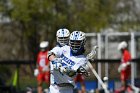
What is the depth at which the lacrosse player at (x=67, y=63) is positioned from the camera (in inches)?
418

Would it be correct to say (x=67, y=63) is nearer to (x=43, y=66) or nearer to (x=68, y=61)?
(x=68, y=61)

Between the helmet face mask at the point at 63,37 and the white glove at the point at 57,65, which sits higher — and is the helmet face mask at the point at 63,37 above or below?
above

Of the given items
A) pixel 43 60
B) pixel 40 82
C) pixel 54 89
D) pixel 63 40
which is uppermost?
pixel 63 40

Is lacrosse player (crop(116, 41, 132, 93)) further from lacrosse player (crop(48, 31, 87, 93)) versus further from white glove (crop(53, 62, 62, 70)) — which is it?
white glove (crop(53, 62, 62, 70))

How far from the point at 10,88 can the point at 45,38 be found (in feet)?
58.6

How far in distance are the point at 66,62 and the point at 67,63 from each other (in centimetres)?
3

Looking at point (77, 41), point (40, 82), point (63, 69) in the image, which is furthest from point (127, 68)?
point (63, 69)

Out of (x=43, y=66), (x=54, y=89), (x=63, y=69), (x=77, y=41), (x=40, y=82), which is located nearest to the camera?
(x=63, y=69)

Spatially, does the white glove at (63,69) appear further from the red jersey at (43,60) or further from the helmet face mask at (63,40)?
the red jersey at (43,60)

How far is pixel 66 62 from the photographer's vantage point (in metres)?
10.8

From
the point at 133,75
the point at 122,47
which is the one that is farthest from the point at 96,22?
the point at 122,47

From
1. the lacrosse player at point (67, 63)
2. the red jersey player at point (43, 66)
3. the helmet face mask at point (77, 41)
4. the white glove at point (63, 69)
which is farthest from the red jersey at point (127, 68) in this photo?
the white glove at point (63, 69)

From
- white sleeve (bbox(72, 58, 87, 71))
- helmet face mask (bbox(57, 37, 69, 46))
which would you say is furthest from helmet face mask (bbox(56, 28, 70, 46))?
white sleeve (bbox(72, 58, 87, 71))

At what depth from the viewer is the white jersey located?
35.2 feet
